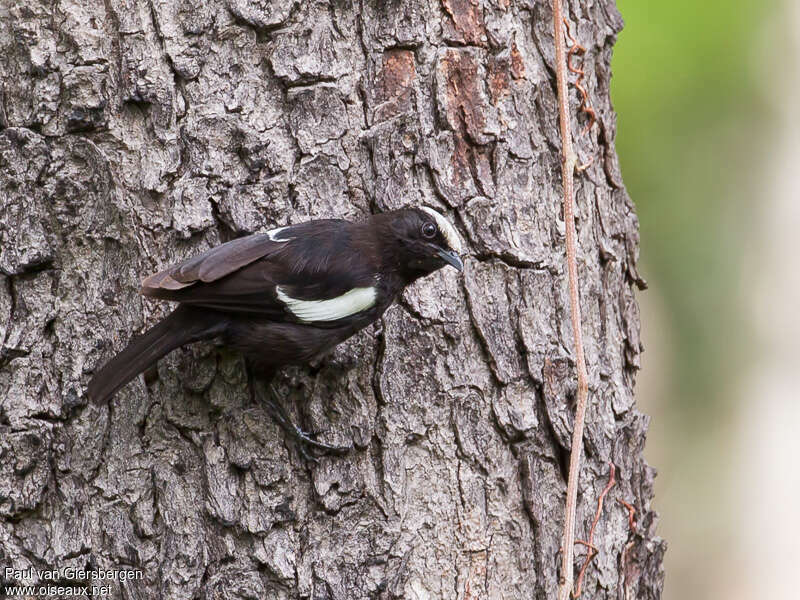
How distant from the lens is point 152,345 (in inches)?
108

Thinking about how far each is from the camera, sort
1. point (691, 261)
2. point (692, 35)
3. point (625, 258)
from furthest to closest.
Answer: point (691, 261)
point (692, 35)
point (625, 258)

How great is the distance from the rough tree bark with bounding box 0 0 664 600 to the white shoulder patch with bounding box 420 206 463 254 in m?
0.15

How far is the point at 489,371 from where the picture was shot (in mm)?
3055

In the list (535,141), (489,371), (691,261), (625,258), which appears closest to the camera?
(489,371)

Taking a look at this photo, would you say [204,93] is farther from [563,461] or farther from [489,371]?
[563,461]

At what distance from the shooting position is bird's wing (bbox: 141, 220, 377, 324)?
107 inches

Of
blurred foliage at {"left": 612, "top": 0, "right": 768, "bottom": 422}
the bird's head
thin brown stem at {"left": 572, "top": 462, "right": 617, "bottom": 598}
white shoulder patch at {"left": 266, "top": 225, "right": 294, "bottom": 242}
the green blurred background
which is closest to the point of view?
white shoulder patch at {"left": 266, "top": 225, "right": 294, "bottom": 242}

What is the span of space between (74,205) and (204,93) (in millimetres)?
628

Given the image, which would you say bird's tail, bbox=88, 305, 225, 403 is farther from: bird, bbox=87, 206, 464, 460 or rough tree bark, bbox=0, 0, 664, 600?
rough tree bark, bbox=0, 0, 664, 600

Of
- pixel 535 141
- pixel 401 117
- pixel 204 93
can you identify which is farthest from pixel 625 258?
pixel 204 93

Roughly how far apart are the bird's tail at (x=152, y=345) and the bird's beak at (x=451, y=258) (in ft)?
2.75

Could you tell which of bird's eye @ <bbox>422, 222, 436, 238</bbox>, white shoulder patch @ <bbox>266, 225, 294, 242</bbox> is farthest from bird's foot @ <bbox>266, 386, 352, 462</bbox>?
bird's eye @ <bbox>422, 222, 436, 238</bbox>

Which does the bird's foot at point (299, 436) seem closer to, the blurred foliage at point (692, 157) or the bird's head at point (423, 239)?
the bird's head at point (423, 239)

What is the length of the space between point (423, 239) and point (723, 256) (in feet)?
16.2
